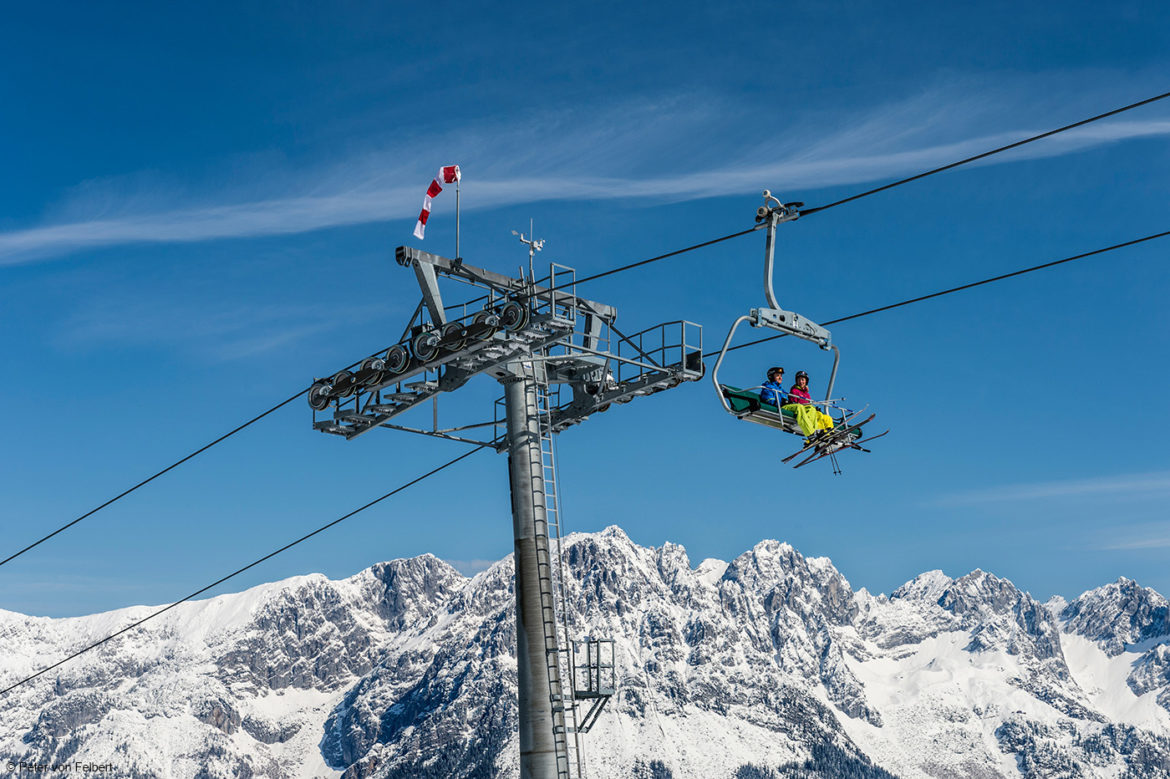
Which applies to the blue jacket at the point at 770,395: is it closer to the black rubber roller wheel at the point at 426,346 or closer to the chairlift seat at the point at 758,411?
the chairlift seat at the point at 758,411

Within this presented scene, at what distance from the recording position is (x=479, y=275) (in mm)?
37094

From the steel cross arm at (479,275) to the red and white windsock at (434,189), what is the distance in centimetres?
122

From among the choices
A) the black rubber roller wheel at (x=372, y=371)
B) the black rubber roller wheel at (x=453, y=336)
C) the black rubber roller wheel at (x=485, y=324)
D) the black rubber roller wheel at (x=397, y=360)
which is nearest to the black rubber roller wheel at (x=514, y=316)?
the black rubber roller wheel at (x=485, y=324)

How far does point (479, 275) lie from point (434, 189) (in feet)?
10.1

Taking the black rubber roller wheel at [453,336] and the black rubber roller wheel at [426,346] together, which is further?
the black rubber roller wheel at [426,346]

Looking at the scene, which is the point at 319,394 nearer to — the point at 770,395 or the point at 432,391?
the point at 432,391

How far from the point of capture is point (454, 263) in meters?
36.8

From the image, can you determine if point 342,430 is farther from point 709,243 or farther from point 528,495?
point 709,243

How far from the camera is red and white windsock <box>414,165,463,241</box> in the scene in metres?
37.8

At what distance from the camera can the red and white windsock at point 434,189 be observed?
37812 mm

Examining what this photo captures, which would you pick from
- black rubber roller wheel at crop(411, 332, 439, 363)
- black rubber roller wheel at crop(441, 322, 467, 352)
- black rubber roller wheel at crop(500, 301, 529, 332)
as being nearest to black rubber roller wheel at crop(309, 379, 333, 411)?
black rubber roller wheel at crop(411, 332, 439, 363)

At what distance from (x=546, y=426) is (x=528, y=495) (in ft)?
7.53

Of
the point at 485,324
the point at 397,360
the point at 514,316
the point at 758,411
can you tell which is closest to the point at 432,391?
the point at 397,360

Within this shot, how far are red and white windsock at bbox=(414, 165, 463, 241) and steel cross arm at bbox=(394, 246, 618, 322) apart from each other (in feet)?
4.01
